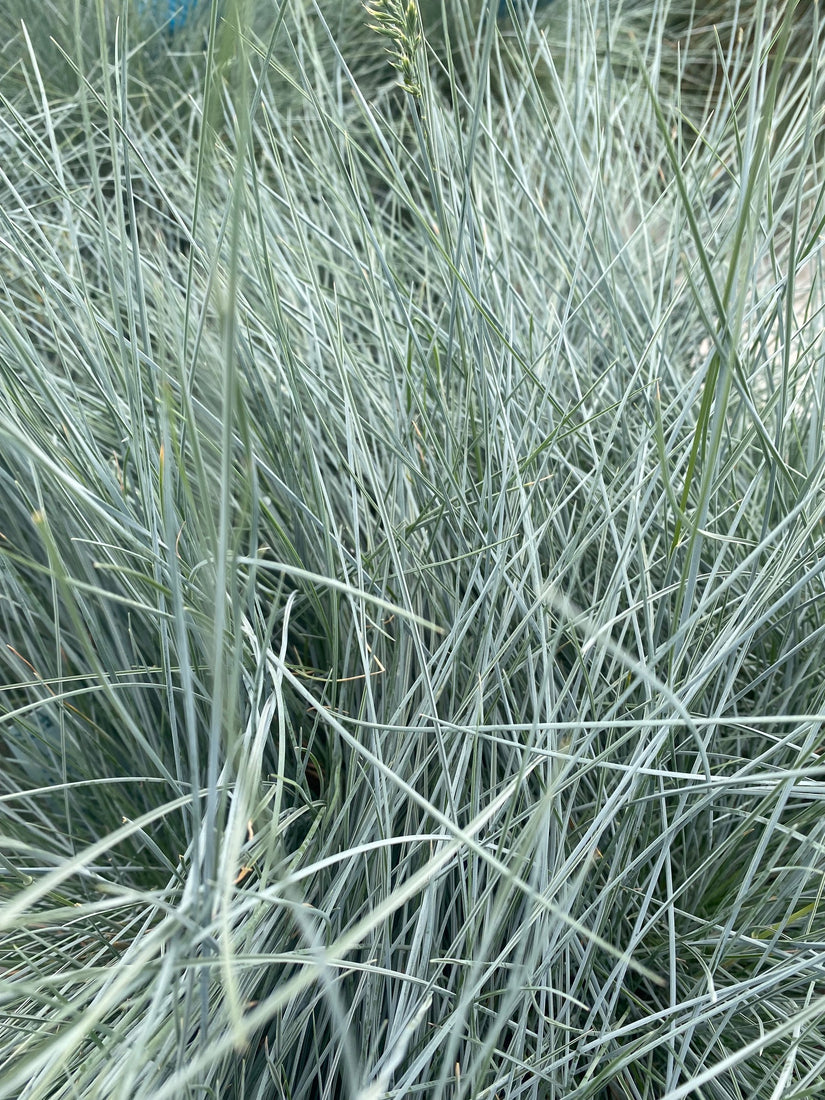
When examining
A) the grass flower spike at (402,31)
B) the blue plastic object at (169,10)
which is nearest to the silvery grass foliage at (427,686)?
the grass flower spike at (402,31)

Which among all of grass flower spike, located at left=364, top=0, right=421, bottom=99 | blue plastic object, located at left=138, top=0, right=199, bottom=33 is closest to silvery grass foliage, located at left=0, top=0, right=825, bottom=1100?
grass flower spike, located at left=364, top=0, right=421, bottom=99

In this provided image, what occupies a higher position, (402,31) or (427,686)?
(402,31)

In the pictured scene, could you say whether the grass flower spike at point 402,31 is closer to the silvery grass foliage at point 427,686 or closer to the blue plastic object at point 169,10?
the silvery grass foliage at point 427,686

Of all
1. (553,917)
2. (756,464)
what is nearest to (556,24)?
(756,464)

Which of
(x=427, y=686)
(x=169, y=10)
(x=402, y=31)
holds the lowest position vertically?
(x=427, y=686)

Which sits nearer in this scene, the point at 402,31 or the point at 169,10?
the point at 402,31

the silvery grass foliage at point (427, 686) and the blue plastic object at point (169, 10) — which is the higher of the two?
the blue plastic object at point (169, 10)

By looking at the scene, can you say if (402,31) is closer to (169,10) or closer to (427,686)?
(427,686)

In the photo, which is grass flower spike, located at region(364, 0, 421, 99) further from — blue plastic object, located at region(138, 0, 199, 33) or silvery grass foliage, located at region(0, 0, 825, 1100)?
blue plastic object, located at region(138, 0, 199, 33)

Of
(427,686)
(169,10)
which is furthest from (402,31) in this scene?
(169,10)

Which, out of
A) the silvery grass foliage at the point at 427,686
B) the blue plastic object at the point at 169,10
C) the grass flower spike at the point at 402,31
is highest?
the blue plastic object at the point at 169,10

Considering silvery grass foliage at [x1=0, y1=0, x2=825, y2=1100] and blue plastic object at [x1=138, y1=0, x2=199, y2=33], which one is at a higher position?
blue plastic object at [x1=138, y1=0, x2=199, y2=33]

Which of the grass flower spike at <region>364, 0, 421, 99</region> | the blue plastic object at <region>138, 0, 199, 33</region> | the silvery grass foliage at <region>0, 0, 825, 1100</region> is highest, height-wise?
the blue plastic object at <region>138, 0, 199, 33</region>

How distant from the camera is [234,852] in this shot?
0.31 meters
